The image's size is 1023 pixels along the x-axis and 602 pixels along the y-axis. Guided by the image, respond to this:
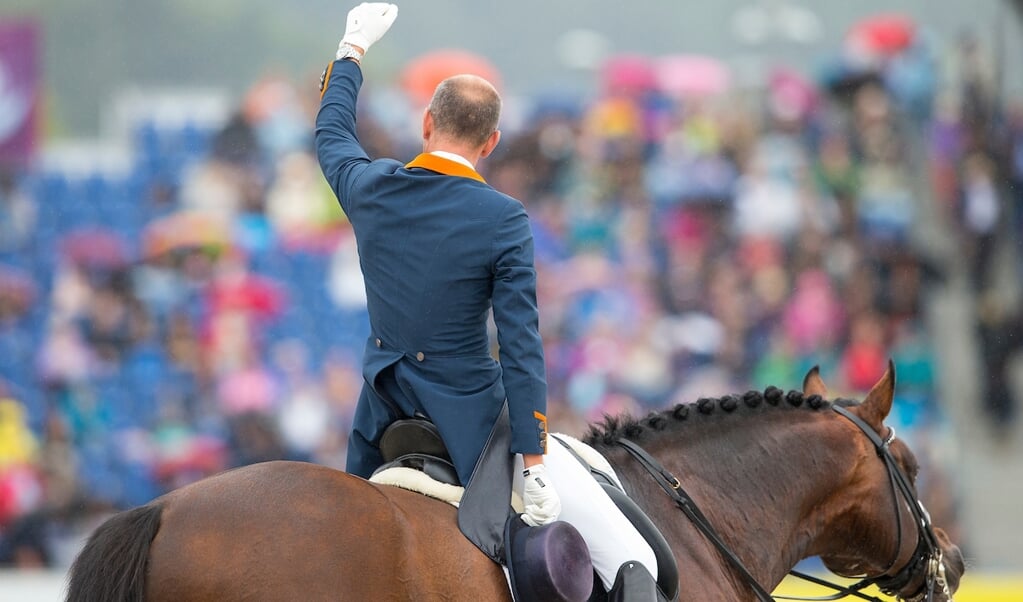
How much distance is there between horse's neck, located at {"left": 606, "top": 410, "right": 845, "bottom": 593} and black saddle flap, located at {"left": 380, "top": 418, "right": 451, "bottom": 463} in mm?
730

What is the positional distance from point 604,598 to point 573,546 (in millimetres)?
294

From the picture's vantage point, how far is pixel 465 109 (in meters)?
3.33

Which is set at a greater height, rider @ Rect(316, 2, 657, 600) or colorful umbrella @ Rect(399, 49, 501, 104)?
colorful umbrella @ Rect(399, 49, 501, 104)

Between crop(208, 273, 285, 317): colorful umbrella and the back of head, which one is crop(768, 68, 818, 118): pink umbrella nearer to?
crop(208, 273, 285, 317): colorful umbrella

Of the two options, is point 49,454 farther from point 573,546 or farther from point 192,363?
point 573,546

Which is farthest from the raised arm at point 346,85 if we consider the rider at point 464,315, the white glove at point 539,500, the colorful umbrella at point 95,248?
the colorful umbrella at point 95,248

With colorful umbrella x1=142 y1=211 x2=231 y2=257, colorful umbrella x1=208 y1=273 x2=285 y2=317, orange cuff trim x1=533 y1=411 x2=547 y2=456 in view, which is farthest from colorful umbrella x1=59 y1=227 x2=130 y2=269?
orange cuff trim x1=533 y1=411 x2=547 y2=456

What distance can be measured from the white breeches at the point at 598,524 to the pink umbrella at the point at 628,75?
10.2 metres

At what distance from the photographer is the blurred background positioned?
1134cm

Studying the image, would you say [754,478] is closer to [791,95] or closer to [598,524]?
[598,524]

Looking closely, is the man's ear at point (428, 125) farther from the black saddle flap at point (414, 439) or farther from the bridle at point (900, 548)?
the bridle at point (900, 548)

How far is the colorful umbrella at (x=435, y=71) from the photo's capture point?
13375mm

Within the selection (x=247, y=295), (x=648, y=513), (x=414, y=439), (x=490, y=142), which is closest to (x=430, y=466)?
(x=414, y=439)

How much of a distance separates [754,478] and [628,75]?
9.66m
